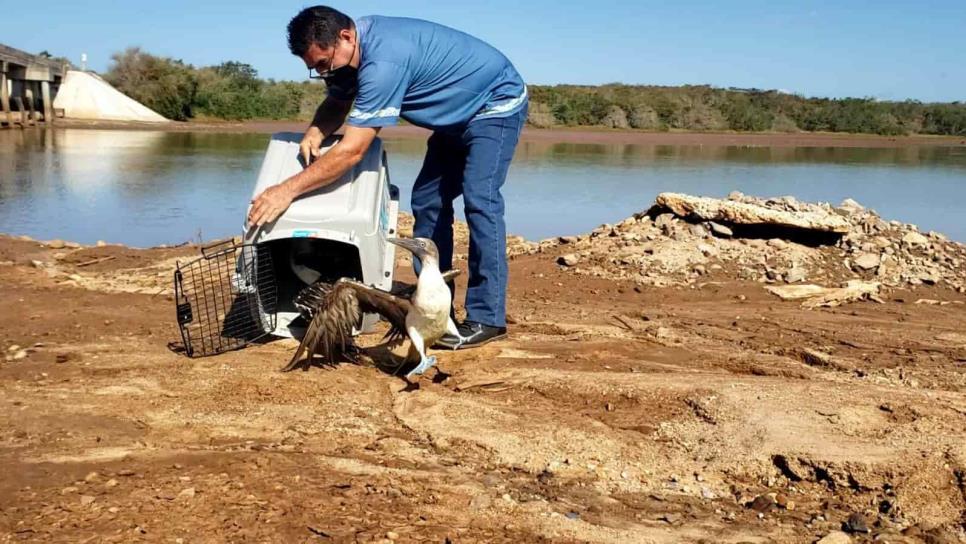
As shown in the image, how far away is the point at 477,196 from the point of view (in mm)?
5082

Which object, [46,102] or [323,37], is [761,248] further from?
[46,102]

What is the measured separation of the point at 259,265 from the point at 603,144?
30.0m

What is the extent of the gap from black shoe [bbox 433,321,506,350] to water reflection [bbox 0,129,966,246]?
6003mm

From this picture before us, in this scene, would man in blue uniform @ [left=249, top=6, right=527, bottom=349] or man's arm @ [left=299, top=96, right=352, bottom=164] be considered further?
man's arm @ [left=299, top=96, right=352, bottom=164]

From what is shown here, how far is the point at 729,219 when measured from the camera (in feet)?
27.0

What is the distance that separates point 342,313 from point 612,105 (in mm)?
42259

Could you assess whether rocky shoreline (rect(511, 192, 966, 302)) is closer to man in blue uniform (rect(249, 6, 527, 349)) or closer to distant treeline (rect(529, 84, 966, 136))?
man in blue uniform (rect(249, 6, 527, 349))

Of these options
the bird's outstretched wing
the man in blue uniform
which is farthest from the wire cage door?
the bird's outstretched wing

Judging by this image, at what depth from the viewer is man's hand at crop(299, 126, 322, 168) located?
512 centimetres

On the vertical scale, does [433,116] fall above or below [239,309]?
above

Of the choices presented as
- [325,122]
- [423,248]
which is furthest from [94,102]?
[423,248]

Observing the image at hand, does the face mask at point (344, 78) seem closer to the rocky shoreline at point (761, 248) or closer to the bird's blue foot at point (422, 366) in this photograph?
the bird's blue foot at point (422, 366)

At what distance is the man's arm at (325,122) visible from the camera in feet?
17.0

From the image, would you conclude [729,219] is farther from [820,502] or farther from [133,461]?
[133,461]
